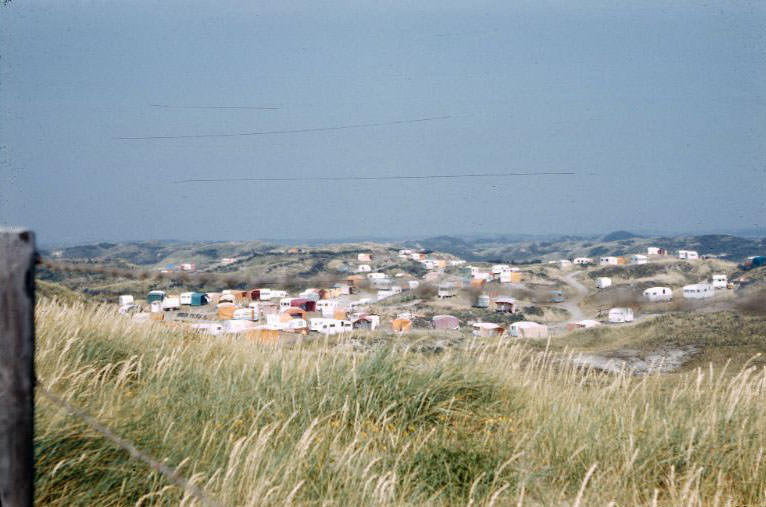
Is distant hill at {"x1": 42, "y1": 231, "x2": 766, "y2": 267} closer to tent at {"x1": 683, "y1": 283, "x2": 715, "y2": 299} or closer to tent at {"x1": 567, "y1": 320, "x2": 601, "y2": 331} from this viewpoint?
tent at {"x1": 567, "y1": 320, "x2": 601, "y2": 331}

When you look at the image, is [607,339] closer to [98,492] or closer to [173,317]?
[173,317]

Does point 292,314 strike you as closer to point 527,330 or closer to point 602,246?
point 527,330

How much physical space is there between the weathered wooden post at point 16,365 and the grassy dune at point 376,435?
0.93 meters

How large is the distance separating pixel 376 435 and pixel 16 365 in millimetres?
2957

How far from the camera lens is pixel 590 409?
5035 millimetres

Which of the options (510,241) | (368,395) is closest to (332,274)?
(368,395)

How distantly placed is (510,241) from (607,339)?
13.3m

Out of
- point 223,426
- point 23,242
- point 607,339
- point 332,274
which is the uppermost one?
point 23,242

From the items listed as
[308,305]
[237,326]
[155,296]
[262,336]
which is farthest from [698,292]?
[308,305]

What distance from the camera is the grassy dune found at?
322 centimetres

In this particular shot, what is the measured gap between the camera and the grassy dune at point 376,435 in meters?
3.22

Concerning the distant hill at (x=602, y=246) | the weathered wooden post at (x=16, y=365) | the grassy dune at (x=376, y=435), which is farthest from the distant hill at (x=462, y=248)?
the weathered wooden post at (x=16, y=365)

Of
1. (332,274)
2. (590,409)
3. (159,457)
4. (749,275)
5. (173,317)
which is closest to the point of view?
(332,274)

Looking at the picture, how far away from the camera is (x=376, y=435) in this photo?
4.59 m
